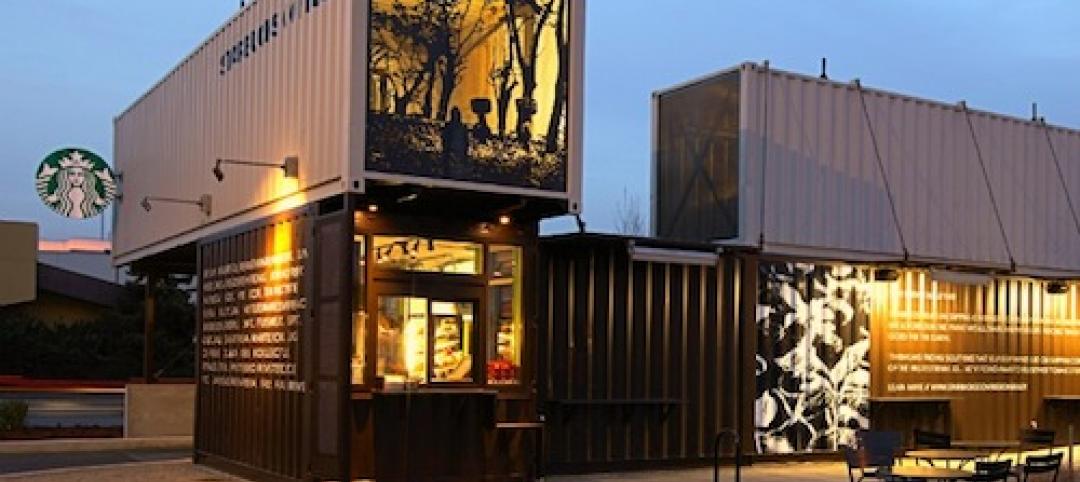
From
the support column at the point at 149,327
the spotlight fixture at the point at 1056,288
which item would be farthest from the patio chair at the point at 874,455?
the support column at the point at 149,327

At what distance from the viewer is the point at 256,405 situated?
1546cm

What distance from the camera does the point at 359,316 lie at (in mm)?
13680

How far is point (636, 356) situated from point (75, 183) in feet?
→ 32.1

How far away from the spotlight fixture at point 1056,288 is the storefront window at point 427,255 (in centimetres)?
1023

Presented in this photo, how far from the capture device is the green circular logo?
821 inches

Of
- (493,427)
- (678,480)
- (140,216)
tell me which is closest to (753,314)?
(678,480)

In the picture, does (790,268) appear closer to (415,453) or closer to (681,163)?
(681,163)

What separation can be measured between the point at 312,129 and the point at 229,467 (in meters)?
4.51

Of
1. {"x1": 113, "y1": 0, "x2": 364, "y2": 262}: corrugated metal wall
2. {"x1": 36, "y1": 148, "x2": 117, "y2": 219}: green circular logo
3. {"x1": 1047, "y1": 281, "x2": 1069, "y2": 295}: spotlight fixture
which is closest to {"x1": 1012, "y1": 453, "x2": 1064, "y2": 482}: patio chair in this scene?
{"x1": 1047, "y1": 281, "x2": 1069, "y2": 295}: spotlight fixture

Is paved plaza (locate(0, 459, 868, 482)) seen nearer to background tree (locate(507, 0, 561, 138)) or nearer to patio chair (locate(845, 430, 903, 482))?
patio chair (locate(845, 430, 903, 482))

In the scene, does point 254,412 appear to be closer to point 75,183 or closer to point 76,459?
point 76,459

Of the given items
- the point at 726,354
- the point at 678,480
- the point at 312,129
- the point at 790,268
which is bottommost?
the point at 678,480

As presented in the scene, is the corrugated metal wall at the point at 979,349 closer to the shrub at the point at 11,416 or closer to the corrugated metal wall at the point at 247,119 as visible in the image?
the corrugated metal wall at the point at 247,119

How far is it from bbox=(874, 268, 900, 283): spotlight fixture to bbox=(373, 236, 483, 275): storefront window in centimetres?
642
